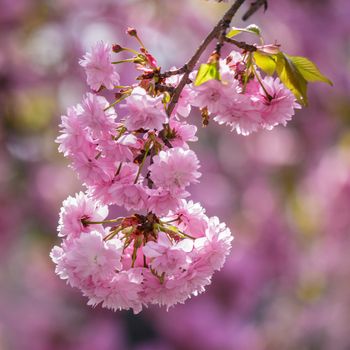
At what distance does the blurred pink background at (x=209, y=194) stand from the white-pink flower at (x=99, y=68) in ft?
8.67

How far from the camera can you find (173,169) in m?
0.86

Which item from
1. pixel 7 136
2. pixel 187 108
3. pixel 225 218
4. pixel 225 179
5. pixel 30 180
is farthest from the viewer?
pixel 225 179

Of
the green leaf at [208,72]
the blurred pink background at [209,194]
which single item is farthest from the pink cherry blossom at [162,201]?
the blurred pink background at [209,194]

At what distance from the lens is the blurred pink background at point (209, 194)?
11.8 feet

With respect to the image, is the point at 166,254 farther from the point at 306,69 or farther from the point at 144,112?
the point at 306,69

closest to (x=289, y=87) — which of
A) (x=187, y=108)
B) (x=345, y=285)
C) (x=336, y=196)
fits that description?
(x=187, y=108)

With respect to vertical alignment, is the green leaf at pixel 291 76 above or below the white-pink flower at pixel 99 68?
above

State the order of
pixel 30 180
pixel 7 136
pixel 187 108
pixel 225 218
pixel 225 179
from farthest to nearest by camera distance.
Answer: pixel 225 179, pixel 225 218, pixel 30 180, pixel 7 136, pixel 187 108

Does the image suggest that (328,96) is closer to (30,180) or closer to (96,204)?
(30,180)

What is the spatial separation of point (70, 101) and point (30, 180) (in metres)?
0.47

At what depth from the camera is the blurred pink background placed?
3.59 metres

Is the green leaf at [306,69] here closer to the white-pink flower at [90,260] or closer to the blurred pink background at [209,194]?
the white-pink flower at [90,260]

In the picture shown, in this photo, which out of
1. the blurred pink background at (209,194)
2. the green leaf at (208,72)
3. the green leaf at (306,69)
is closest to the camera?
the green leaf at (208,72)

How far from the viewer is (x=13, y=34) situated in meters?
3.56
